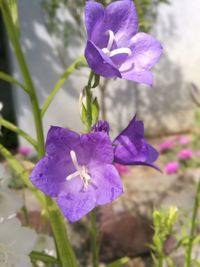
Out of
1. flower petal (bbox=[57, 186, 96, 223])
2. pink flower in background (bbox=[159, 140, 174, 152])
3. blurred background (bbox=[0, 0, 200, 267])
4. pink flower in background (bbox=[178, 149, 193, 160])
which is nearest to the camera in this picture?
flower petal (bbox=[57, 186, 96, 223])

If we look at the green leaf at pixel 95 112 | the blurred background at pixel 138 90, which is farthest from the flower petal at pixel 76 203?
the blurred background at pixel 138 90

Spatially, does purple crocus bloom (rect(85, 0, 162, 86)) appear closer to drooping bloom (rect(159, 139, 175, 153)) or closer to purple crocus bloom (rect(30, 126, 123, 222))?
purple crocus bloom (rect(30, 126, 123, 222))

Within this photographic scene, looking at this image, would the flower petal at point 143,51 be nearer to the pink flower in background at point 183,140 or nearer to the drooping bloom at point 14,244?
the drooping bloom at point 14,244

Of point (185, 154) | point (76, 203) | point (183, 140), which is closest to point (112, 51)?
point (76, 203)

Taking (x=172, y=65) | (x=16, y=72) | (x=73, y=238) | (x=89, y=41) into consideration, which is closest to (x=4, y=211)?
(x=89, y=41)

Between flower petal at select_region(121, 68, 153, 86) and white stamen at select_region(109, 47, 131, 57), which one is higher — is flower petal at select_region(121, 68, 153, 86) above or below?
below

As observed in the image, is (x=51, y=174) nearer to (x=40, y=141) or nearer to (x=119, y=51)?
(x=40, y=141)

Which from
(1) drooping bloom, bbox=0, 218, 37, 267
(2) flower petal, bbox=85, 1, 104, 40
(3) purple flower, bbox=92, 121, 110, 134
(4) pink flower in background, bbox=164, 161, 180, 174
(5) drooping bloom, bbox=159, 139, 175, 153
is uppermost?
(2) flower petal, bbox=85, 1, 104, 40

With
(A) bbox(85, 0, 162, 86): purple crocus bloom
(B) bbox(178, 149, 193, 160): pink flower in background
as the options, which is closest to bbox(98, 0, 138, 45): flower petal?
(A) bbox(85, 0, 162, 86): purple crocus bloom
